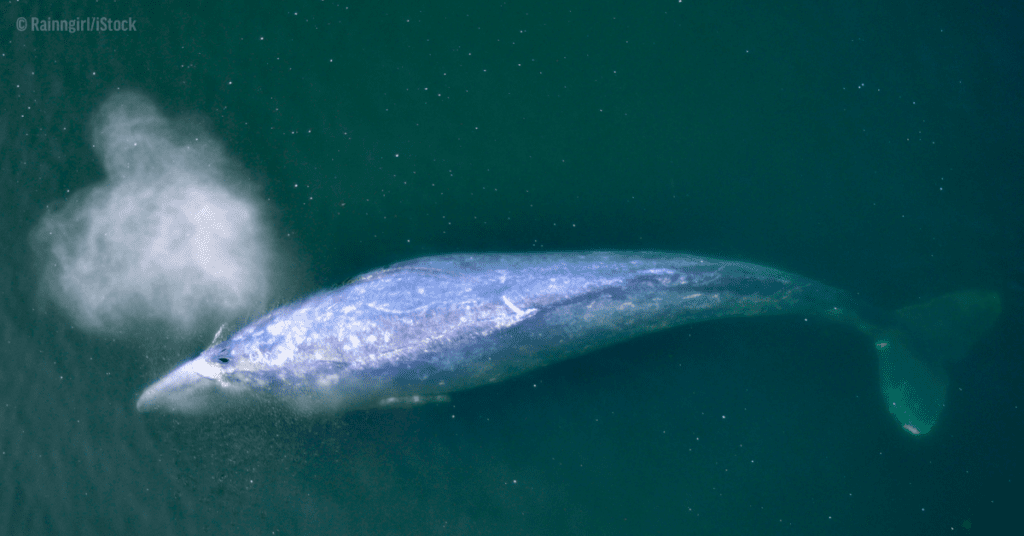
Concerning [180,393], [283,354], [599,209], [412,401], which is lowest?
[412,401]

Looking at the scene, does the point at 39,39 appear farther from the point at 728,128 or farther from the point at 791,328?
the point at 791,328

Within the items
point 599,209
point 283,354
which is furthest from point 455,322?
point 599,209

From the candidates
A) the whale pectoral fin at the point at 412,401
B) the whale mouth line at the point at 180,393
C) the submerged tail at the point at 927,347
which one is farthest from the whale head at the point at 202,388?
the submerged tail at the point at 927,347

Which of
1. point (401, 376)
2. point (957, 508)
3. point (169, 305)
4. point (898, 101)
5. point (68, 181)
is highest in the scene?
point (68, 181)

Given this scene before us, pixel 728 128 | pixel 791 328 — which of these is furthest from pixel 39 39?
pixel 791 328

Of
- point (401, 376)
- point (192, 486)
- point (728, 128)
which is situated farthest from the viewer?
point (728, 128)

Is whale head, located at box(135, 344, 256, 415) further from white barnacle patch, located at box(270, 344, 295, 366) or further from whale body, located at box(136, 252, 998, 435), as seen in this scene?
white barnacle patch, located at box(270, 344, 295, 366)

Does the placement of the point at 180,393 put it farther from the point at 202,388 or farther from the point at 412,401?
the point at 412,401
